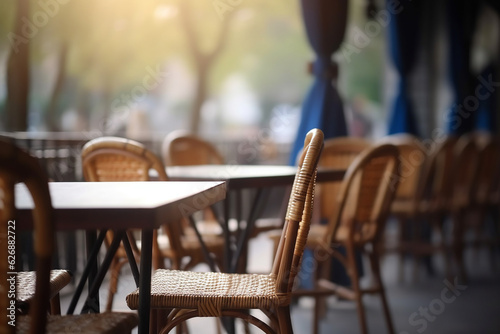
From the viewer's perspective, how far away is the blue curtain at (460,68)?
22.0ft

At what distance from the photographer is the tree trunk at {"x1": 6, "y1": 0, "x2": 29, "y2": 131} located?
5.05m

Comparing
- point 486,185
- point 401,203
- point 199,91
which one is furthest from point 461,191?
point 199,91

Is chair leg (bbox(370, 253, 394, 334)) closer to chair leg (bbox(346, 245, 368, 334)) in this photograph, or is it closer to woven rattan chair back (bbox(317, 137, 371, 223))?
chair leg (bbox(346, 245, 368, 334))

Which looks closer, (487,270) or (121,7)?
(487,270)

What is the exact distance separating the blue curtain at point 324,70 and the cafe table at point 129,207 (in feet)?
7.32

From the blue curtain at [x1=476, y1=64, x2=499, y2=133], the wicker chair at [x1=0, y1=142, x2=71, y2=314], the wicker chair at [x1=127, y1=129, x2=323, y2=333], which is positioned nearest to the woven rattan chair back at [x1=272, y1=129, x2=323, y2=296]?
the wicker chair at [x1=127, y1=129, x2=323, y2=333]

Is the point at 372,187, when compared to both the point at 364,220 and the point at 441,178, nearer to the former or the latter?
the point at 364,220

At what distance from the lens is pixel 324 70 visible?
3.94m

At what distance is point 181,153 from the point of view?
3.57 metres

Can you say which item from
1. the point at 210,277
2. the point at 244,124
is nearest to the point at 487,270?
the point at 210,277

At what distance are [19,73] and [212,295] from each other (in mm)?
4255

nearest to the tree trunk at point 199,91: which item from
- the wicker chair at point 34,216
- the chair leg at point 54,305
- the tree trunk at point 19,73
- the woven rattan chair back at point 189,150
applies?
the tree trunk at point 19,73

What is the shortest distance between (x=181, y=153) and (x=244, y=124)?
25.6 meters

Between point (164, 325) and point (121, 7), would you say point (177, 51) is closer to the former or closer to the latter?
point (121, 7)
